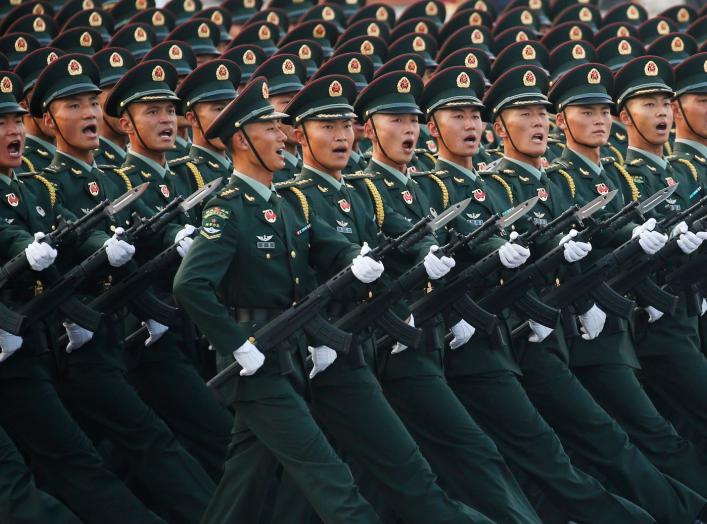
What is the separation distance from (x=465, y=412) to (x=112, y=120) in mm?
3289

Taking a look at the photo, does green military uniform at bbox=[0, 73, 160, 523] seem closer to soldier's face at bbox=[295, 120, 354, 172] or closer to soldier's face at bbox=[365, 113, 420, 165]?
soldier's face at bbox=[295, 120, 354, 172]

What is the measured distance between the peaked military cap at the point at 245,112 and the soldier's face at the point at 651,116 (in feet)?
10.7

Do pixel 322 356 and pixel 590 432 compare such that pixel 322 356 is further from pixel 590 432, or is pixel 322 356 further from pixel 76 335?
pixel 590 432

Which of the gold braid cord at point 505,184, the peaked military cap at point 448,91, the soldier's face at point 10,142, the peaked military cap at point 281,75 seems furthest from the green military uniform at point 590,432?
the soldier's face at point 10,142

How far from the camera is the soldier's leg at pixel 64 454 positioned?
989 cm

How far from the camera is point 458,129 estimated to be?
11109mm

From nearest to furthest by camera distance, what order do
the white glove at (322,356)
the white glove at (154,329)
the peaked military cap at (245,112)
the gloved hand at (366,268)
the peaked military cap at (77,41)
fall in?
Answer: the gloved hand at (366,268), the white glove at (322,356), the peaked military cap at (245,112), the white glove at (154,329), the peaked military cap at (77,41)

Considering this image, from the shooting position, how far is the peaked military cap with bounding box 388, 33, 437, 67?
591 inches

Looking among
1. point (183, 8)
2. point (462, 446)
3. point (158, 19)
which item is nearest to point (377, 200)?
point (462, 446)

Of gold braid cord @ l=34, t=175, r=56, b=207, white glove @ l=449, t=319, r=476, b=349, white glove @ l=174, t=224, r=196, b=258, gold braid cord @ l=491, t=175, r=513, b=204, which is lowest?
Answer: white glove @ l=449, t=319, r=476, b=349

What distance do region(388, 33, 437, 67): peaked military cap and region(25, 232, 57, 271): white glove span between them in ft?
19.6

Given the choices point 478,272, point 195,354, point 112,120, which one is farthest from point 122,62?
point 478,272

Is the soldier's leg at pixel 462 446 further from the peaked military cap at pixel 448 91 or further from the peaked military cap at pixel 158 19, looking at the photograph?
the peaked military cap at pixel 158 19

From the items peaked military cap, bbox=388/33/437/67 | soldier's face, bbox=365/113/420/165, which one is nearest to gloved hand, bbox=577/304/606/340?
soldier's face, bbox=365/113/420/165
